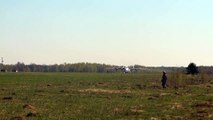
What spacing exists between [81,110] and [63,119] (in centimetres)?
343

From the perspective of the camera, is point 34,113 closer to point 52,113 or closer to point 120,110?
point 52,113

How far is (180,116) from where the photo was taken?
853 inches

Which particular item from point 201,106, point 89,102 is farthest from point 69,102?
point 201,106

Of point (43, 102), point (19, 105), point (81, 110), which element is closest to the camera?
point (81, 110)

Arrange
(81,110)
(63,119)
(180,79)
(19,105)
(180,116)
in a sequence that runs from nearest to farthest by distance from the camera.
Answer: (63,119), (180,116), (81,110), (19,105), (180,79)

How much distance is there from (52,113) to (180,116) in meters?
5.94

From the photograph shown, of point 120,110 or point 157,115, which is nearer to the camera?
point 157,115

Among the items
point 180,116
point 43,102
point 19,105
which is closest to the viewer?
point 180,116

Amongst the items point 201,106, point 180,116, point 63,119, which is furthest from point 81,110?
point 201,106

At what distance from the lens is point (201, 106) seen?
26.3 metres

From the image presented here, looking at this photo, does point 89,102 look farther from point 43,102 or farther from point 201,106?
point 201,106

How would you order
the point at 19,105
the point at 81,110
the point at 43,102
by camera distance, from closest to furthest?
1. the point at 81,110
2. the point at 19,105
3. the point at 43,102

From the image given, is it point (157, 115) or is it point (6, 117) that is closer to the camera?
point (6, 117)

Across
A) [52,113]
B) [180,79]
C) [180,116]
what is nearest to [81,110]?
[52,113]
